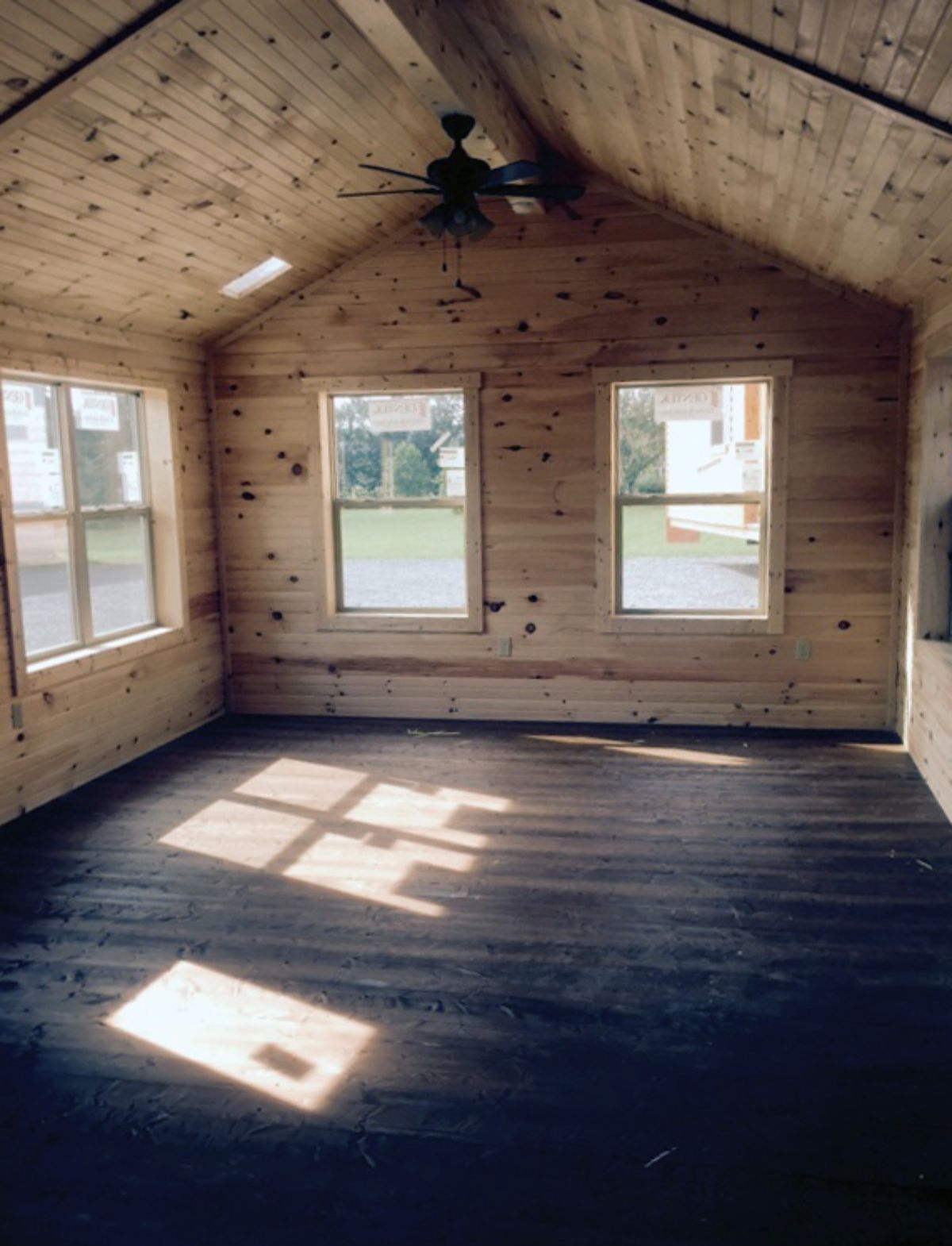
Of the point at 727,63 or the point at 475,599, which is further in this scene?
the point at 475,599

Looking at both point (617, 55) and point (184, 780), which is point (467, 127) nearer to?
point (617, 55)

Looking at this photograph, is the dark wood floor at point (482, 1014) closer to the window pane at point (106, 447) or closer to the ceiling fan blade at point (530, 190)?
the window pane at point (106, 447)

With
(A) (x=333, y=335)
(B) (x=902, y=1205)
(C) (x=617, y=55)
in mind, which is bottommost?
(B) (x=902, y=1205)

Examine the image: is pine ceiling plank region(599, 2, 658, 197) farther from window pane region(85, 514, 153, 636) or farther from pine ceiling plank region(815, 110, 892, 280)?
window pane region(85, 514, 153, 636)

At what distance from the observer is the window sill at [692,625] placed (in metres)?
6.15

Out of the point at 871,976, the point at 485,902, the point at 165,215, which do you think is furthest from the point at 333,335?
the point at 871,976

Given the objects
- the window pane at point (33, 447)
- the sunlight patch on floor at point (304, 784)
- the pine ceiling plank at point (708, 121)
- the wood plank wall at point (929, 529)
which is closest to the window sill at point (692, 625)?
the wood plank wall at point (929, 529)

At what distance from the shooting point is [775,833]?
4484mm

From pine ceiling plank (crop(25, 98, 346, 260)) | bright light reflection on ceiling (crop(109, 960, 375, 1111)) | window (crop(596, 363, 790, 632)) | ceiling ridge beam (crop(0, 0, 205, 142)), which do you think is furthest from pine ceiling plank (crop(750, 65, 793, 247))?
bright light reflection on ceiling (crop(109, 960, 375, 1111))

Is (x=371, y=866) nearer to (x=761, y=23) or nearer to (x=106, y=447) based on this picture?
(x=106, y=447)

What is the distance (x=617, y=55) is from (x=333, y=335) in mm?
3103

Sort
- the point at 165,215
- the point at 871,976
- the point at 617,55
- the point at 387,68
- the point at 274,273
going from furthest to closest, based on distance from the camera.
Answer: the point at 274,273 < the point at 165,215 < the point at 387,68 < the point at 617,55 < the point at 871,976

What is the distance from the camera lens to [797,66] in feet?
9.64

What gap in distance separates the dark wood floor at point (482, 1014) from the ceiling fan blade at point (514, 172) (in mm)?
2894
